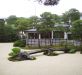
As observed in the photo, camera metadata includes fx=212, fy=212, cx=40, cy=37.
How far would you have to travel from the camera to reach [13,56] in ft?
49.5

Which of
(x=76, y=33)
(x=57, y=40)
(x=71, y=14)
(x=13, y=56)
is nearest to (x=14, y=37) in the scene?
(x=71, y=14)

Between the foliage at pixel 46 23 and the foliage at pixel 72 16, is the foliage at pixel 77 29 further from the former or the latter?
the foliage at pixel 72 16

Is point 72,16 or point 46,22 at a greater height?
point 72,16

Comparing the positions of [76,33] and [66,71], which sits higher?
[76,33]

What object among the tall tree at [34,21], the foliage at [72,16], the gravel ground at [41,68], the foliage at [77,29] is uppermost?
the foliage at [72,16]

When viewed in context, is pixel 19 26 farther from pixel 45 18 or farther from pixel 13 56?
pixel 13 56

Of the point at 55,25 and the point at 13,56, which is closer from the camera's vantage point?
the point at 13,56

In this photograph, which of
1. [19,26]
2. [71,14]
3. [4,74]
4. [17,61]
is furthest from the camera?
[19,26]

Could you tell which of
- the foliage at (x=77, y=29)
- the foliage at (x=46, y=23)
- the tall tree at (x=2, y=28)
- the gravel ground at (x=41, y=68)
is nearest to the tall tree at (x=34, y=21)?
the foliage at (x=46, y=23)

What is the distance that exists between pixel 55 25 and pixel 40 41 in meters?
2.96

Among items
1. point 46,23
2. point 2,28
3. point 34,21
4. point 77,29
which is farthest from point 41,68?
point 2,28

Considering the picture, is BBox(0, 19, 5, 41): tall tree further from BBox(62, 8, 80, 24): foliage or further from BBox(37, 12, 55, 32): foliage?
BBox(37, 12, 55, 32): foliage

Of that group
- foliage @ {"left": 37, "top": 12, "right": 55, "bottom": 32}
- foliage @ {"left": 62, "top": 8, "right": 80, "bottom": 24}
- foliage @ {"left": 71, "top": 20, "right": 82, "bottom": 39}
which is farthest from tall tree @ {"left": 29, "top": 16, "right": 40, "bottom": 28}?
foliage @ {"left": 71, "top": 20, "right": 82, "bottom": 39}

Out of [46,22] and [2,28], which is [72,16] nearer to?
[46,22]
